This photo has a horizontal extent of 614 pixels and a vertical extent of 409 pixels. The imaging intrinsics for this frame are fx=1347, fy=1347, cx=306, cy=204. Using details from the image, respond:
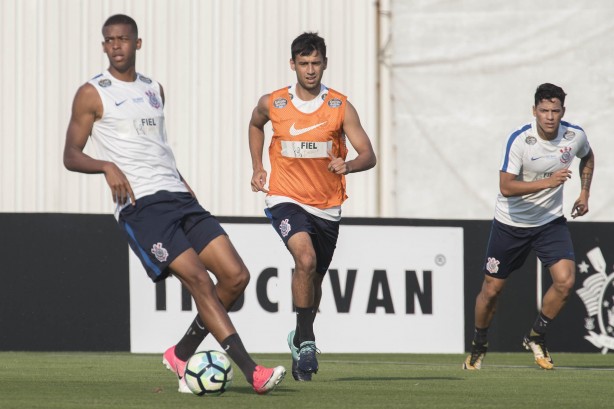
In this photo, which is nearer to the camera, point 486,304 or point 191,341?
point 191,341

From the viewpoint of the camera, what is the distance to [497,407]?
6.64 meters

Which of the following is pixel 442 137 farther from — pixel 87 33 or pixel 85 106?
pixel 85 106

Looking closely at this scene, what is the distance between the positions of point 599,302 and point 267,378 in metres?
7.70

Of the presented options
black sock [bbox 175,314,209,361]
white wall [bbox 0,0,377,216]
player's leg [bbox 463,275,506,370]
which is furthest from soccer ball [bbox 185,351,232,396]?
white wall [bbox 0,0,377,216]

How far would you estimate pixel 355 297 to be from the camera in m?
13.4

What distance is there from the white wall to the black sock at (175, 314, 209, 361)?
398 inches

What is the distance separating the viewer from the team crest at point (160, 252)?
7.12m

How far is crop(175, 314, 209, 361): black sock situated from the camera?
7.64 metres

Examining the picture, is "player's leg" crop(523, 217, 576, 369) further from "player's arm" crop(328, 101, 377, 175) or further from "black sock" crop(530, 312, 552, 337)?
"player's arm" crop(328, 101, 377, 175)

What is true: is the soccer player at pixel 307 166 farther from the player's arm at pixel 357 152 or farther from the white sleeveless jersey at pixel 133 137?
the white sleeveless jersey at pixel 133 137

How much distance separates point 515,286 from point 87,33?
716 centimetres

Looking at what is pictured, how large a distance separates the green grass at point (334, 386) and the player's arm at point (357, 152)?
132 centimetres

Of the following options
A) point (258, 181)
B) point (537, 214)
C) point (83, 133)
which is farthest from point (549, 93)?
point (83, 133)

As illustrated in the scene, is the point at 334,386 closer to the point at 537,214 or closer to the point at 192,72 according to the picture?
the point at 537,214
